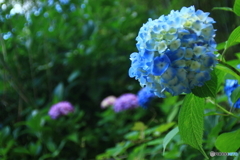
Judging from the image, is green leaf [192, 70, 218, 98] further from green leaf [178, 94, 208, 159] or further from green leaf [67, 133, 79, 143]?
green leaf [67, 133, 79, 143]

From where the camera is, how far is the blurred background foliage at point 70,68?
5.10 ft

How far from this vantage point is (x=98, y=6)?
2090 millimetres

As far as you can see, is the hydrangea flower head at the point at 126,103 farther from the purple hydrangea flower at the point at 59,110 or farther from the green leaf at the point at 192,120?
the green leaf at the point at 192,120

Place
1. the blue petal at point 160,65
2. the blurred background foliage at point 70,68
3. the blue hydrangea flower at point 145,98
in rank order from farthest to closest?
the blurred background foliage at point 70,68 < the blue hydrangea flower at point 145,98 < the blue petal at point 160,65

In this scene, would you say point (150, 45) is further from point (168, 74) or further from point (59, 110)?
point (59, 110)

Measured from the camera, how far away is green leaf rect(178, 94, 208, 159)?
539mm

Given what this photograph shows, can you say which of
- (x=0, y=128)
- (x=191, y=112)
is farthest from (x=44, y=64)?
(x=191, y=112)

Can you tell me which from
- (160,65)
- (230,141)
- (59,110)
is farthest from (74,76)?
(160,65)

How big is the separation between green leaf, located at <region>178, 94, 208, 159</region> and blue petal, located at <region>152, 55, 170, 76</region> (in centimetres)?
12

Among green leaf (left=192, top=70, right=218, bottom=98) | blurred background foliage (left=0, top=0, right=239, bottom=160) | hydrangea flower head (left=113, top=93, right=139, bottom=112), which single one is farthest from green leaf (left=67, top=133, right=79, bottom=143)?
green leaf (left=192, top=70, right=218, bottom=98)

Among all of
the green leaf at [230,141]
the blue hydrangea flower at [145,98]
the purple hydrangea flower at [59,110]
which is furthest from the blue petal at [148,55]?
the purple hydrangea flower at [59,110]

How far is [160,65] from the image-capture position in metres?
0.45

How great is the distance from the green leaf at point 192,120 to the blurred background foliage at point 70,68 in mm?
961

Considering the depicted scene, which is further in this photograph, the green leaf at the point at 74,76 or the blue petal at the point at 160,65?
the green leaf at the point at 74,76
